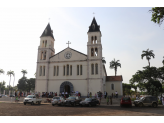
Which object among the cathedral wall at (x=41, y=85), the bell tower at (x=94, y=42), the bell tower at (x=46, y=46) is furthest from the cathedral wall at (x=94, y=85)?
the bell tower at (x=46, y=46)

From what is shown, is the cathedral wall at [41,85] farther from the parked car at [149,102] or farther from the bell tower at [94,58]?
the parked car at [149,102]

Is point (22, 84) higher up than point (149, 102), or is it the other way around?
point (22, 84)

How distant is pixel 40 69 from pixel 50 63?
3.05 m

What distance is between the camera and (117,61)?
55.2m

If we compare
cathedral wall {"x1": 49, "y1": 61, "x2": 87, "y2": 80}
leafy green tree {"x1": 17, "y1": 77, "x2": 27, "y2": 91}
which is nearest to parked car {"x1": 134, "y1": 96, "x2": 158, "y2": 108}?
cathedral wall {"x1": 49, "y1": 61, "x2": 87, "y2": 80}

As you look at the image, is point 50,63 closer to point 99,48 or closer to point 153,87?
point 99,48

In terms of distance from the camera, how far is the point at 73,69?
33.2 metres

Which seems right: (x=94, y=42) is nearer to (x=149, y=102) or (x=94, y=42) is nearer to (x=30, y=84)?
(x=149, y=102)

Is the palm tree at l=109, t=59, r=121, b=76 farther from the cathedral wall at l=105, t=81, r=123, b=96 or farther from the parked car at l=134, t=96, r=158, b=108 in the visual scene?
the parked car at l=134, t=96, r=158, b=108

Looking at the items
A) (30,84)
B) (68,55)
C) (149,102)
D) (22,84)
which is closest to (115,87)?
(68,55)

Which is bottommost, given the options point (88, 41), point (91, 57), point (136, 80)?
point (136, 80)

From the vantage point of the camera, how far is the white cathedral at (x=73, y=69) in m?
31.6

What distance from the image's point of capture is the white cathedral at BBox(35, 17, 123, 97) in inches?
1244

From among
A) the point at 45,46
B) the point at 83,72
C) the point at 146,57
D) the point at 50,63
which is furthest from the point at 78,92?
the point at 146,57
